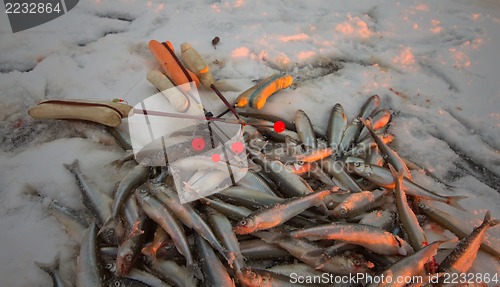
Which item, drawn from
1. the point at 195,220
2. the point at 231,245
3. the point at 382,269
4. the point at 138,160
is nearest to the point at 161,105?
the point at 138,160

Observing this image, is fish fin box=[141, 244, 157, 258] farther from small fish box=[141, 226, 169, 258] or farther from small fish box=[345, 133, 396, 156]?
small fish box=[345, 133, 396, 156]

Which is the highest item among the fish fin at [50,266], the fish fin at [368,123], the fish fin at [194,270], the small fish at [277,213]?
the fish fin at [368,123]

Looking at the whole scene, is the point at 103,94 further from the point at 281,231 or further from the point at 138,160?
the point at 281,231

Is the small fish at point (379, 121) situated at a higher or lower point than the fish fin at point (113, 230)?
higher

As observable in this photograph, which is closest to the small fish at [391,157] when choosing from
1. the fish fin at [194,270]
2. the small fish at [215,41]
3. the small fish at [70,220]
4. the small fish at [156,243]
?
the fish fin at [194,270]

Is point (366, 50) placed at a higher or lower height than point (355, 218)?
higher

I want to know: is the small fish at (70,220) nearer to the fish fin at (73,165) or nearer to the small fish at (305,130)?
the fish fin at (73,165)

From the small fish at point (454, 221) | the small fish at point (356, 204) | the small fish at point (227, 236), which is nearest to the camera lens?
the small fish at point (227, 236)

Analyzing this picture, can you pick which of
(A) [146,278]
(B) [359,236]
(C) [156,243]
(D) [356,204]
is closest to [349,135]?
(D) [356,204]

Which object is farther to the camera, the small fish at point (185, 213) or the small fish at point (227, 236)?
the small fish at point (185, 213)

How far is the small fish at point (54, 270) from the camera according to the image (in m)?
2.48

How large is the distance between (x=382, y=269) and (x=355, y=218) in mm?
471

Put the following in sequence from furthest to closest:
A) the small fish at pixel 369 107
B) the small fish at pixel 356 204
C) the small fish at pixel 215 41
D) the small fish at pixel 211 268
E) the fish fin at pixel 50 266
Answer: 1. the small fish at pixel 215 41
2. the small fish at pixel 369 107
3. the small fish at pixel 356 204
4. the fish fin at pixel 50 266
5. the small fish at pixel 211 268

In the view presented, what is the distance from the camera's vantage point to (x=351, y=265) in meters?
2.44
